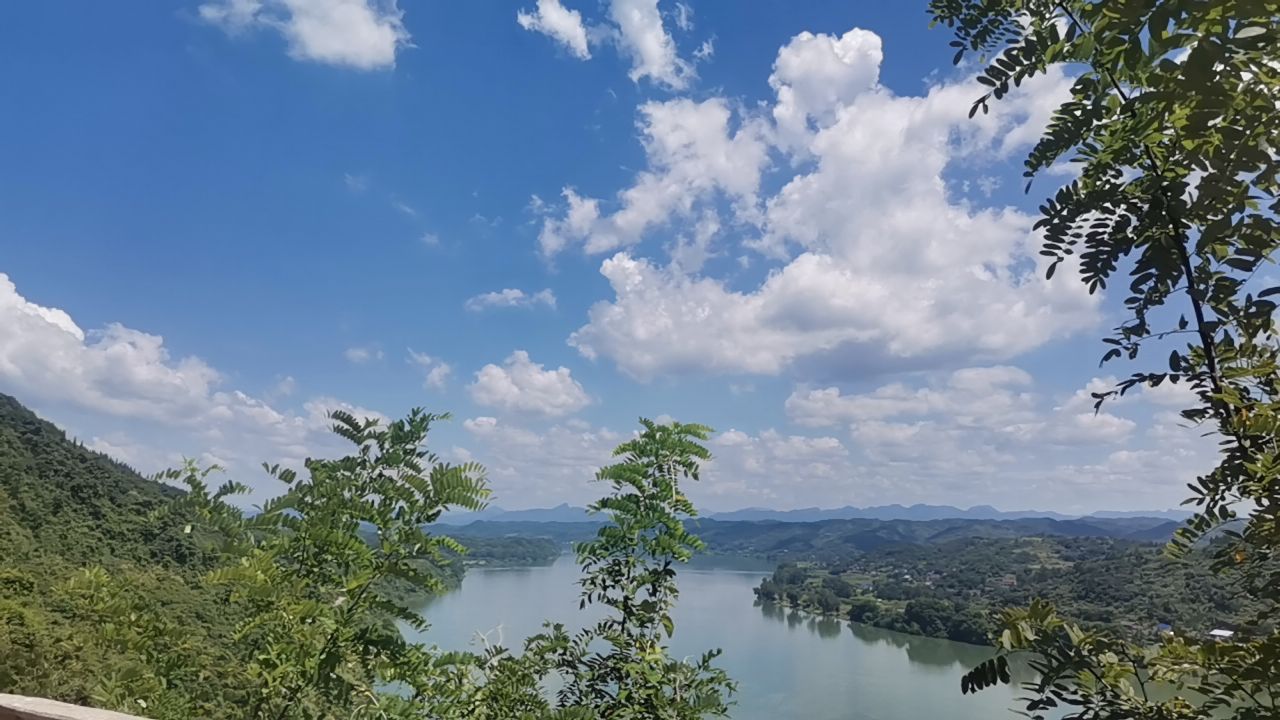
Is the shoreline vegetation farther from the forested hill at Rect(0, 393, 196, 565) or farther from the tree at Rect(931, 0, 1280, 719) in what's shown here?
the forested hill at Rect(0, 393, 196, 565)

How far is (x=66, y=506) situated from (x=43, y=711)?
41.6m

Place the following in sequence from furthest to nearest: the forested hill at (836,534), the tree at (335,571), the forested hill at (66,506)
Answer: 1. the forested hill at (836,534)
2. the forested hill at (66,506)
3. the tree at (335,571)

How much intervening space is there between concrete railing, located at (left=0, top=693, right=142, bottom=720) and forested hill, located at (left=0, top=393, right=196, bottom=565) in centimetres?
2814

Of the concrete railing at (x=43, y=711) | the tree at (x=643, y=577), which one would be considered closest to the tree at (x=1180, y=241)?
the tree at (x=643, y=577)

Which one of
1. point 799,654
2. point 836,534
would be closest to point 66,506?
point 799,654

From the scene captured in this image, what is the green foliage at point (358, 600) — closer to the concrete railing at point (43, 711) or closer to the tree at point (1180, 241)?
the concrete railing at point (43, 711)

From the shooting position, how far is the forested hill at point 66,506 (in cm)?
2883

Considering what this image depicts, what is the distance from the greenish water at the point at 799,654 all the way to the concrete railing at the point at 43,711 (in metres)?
16.8

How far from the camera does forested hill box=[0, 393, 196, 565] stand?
28.8m

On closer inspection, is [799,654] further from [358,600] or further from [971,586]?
[358,600]

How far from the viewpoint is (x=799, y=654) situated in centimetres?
4325

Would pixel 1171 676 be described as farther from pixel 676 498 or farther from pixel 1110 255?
pixel 676 498

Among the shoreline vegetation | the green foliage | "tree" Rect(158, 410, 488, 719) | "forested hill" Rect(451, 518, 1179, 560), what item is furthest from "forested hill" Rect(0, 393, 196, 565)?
"forested hill" Rect(451, 518, 1179, 560)

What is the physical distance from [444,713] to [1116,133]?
7.29 feet
